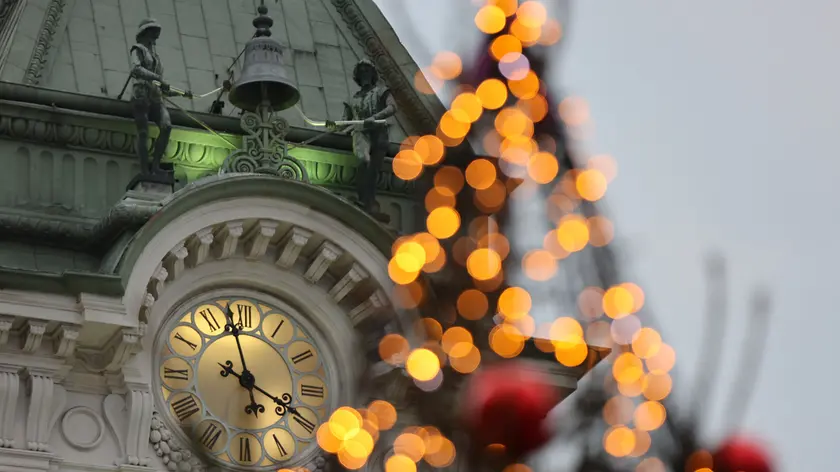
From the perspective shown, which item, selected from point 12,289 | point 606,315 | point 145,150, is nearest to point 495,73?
point 606,315

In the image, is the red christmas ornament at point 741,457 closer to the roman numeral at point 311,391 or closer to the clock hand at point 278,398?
the clock hand at point 278,398

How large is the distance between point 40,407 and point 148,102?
369 cm

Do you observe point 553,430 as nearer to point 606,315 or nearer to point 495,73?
point 606,315

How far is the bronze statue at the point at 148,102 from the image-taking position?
19.2 m

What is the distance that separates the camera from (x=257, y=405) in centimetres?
1881

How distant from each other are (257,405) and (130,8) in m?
6.52

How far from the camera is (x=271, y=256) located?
19.2 metres

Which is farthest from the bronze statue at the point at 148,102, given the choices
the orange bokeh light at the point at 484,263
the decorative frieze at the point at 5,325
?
the orange bokeh light at the point at 484,263

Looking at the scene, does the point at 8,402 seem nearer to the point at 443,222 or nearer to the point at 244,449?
the point at 244,449

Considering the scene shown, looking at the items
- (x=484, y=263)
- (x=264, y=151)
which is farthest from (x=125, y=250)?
(x=484, y=263)

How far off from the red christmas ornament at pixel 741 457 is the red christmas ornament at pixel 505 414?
24.9 inches

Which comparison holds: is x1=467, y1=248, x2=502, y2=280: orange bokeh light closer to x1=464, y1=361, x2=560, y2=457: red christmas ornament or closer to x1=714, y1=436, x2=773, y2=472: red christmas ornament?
x1=464, y1=361, x2=560, y2=457: red christmas ornament

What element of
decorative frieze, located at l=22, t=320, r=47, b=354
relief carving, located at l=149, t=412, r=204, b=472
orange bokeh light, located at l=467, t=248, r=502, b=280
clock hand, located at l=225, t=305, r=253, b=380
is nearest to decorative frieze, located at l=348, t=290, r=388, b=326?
clock hand, located at l=225, t=305, r=253, b=380

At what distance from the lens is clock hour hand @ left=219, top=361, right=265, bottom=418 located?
18766 mm
